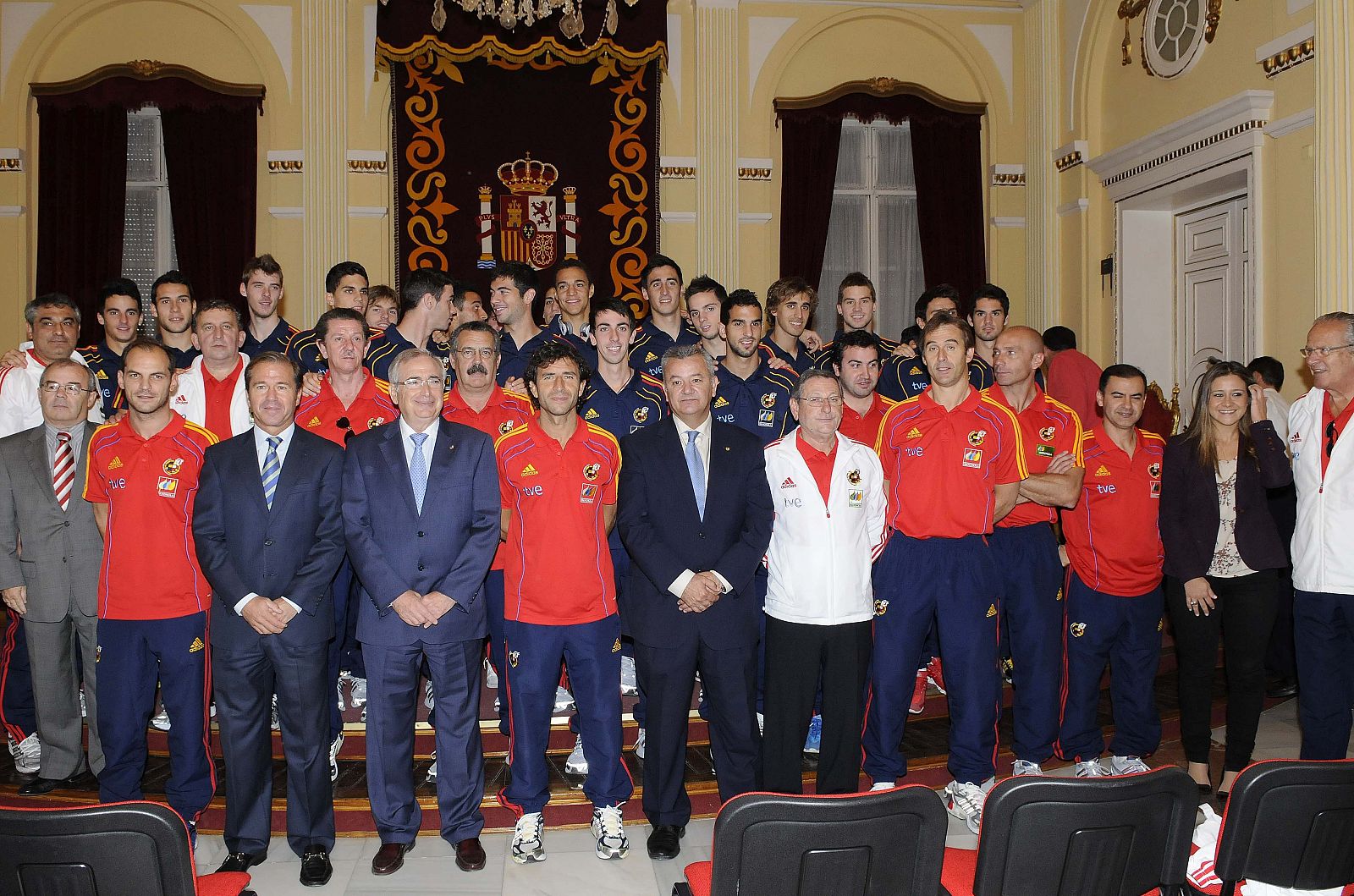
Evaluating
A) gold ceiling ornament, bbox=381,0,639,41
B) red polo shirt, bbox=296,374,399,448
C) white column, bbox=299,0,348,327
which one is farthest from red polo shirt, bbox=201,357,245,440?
white column, bbox=299,0,348,327

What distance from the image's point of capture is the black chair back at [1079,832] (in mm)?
1906

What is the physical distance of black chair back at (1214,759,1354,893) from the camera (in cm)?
197

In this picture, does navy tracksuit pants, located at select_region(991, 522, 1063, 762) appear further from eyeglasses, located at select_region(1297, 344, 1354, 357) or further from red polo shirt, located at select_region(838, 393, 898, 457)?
eyeglasses, located at select_region(1297, 344, 1354, 357)

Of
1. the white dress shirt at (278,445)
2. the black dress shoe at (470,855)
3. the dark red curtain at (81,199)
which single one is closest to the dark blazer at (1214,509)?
the black dress shoe at (470,855)

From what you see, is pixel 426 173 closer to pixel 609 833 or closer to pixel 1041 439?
pixel 1041 439

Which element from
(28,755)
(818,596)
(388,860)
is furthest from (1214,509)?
(28,755)

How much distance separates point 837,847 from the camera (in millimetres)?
1859

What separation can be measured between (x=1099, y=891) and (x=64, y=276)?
8.16 m

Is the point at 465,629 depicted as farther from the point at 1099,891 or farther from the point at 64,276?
the point at 64,276

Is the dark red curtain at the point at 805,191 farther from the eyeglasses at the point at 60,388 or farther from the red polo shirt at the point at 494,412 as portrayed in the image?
the eyeglasses at the point at 60,388

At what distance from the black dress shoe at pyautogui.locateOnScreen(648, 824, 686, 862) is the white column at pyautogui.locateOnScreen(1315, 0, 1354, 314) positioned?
181 inches

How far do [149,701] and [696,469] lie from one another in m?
1.99

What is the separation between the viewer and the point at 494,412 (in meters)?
4.06

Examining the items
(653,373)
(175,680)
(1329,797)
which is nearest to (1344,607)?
(1329,797)
